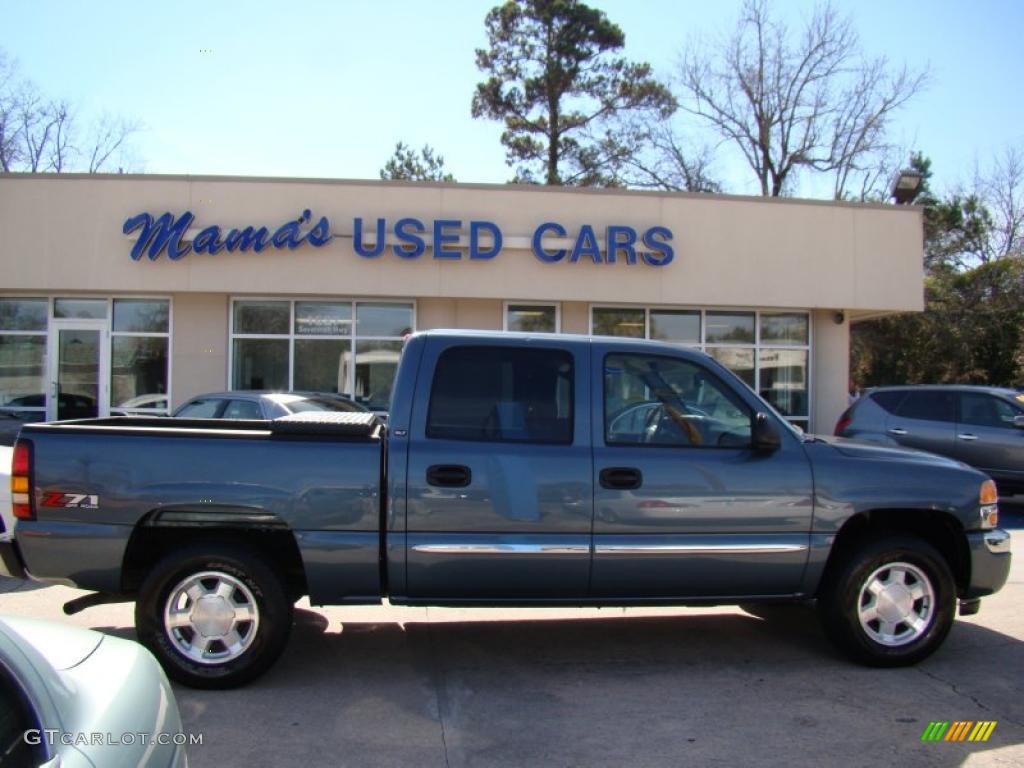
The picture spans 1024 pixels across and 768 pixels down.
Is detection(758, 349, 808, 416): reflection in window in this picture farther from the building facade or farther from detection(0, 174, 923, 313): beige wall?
detection(0, 174, 923, 313): beige wall

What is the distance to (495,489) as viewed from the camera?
14.4 ft

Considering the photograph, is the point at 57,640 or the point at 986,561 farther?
the point at 986,561

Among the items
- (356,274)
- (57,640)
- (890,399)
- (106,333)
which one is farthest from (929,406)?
(106,333)

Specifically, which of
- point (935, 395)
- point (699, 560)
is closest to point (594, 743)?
point (699, 560)

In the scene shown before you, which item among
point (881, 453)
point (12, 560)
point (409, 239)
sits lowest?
point (12, 560)

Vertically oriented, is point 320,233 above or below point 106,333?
above

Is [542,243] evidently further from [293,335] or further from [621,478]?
[621,478]

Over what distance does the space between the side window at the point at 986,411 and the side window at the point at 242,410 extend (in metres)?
9.54

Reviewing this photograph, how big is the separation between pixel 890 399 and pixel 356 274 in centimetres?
917

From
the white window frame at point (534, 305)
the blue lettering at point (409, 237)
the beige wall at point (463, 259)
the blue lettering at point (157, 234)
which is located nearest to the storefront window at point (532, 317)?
the white window frame at point (534, 305)

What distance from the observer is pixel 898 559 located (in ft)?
15.6

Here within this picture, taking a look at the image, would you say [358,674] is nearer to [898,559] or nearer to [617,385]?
[617,385]

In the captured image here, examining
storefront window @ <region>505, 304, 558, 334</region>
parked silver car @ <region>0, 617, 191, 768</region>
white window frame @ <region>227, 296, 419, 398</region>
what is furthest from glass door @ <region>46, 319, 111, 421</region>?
parked silver car @ <region>0, 617, 191, 768</region>

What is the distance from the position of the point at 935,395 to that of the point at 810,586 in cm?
828
